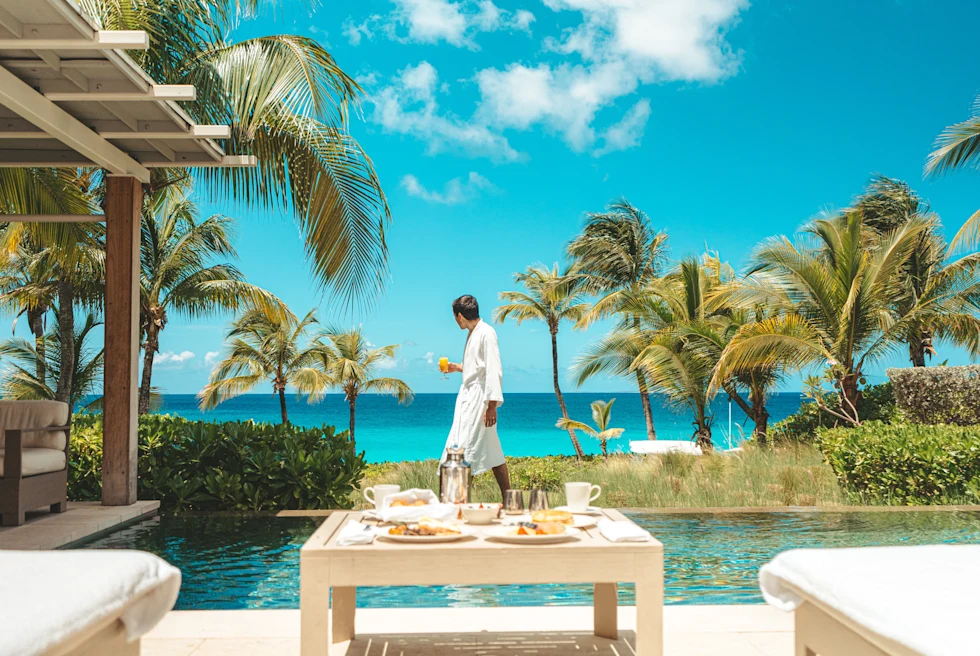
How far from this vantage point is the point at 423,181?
62.5 metres

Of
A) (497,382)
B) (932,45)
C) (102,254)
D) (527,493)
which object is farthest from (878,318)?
(932,45)

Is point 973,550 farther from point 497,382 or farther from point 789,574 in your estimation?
point 497,382

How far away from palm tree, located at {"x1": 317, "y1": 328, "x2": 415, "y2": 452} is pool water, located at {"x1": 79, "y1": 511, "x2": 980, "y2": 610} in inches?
566

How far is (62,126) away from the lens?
5.22m

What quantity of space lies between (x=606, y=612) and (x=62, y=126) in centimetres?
452

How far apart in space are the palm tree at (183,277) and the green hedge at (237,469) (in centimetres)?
576

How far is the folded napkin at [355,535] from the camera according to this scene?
2.41m

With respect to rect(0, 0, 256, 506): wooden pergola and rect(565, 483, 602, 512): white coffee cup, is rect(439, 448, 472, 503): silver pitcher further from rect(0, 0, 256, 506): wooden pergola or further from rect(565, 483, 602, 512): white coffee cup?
rect(0, 0, 256, 506): wooden pergola

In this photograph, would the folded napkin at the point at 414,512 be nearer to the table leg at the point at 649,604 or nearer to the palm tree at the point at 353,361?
the table leg at the point at 649,604

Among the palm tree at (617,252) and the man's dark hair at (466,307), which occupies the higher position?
the palm tree at (617,252)

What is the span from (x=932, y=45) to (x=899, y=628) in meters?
49.2

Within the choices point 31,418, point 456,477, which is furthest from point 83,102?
point 456,477

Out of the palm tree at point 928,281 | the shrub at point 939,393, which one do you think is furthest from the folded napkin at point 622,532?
the palm tree at point 928,281

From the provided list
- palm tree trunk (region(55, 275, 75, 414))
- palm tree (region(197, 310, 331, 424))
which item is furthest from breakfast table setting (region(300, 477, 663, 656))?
palm tree (region(197, 310, 331, 424))
